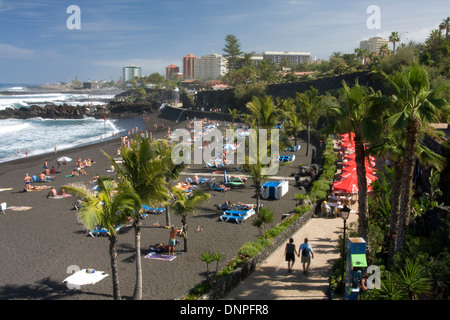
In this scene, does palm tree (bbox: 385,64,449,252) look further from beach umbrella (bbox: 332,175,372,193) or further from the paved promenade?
beach umbrella (bbox: 332,175,372,193)

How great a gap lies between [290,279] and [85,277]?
498cm

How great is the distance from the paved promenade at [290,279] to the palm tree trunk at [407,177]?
1.90 m

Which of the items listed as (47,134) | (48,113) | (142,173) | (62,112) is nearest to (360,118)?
(142,173)

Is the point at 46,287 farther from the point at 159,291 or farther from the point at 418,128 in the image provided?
the point at 418,128

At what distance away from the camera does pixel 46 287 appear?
1006 centimetres

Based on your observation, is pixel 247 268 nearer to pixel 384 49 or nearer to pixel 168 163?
pixel 168 163

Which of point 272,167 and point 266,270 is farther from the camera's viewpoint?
point 272,167

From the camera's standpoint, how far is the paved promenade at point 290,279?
8277mm

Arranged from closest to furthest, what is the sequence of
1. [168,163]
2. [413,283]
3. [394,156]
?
[413,283], [394,156], [168,163]

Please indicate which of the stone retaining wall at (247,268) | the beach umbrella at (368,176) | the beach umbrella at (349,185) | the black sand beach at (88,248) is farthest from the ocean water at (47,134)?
the stone retaining wall at (247,268)

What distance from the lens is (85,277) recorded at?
9.79 metres
